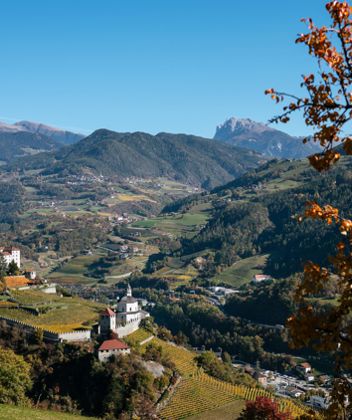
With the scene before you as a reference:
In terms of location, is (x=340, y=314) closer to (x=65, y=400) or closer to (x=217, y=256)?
(x=65, y=400)

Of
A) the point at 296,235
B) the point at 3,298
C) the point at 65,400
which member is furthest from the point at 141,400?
the point at 296,235

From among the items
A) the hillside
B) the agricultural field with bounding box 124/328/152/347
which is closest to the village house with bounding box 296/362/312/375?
the agricultural field with bounding box 124/328/152/347

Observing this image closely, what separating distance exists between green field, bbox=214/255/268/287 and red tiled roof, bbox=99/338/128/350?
3644 inches

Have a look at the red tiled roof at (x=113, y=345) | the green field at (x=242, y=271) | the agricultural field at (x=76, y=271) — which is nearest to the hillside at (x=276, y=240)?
the green field at (x=242, y=271)

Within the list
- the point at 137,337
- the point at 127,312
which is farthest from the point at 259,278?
the point at 127,312

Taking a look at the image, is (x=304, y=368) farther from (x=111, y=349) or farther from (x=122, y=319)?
(x=111, y=349)

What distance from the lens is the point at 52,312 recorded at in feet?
197

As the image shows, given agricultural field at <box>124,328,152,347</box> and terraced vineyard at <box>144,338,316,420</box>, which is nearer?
terraced vineyard at <box>144,338,316,420</box>

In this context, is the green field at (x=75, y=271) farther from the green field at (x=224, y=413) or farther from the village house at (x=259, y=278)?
the green field at (x=224, y=413)

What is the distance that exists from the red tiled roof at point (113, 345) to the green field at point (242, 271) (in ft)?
304

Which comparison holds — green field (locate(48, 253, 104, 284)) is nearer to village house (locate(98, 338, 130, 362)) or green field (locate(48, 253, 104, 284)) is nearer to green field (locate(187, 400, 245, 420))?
village house (locate(98, 338, 130, 362))

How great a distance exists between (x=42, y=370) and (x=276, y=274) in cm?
10752

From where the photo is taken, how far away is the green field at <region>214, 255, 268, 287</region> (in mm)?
144750

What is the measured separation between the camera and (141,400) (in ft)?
152
